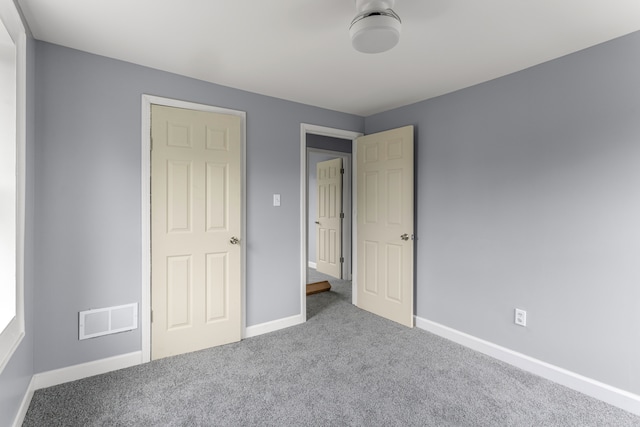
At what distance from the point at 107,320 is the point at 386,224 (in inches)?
102

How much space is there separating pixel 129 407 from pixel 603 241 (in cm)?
314

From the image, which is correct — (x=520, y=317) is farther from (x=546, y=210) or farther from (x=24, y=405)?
(x=24, y=405)

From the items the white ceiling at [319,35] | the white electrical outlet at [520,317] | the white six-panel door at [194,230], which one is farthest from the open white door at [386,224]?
the white six-panel door at [194,230]

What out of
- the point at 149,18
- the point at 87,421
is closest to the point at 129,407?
the point at 87,421

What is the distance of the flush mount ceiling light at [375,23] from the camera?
1539 millimetres

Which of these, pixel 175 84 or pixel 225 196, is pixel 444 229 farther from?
pixel 175 84

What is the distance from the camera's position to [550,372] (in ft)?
7.32

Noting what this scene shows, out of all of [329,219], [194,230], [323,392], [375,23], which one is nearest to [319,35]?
[375,23]

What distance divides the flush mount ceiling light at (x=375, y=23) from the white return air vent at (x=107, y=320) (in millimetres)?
2403

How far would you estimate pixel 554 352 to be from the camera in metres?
2.23

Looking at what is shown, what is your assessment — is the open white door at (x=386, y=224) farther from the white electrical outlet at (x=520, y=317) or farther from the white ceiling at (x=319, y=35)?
the white electrical outlet at (x=520, y=317)

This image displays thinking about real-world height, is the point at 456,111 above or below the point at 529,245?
above

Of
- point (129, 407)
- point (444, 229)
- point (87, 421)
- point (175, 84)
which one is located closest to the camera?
point (87, 421)

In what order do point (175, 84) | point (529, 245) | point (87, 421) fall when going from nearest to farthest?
point (87, 421)
point (529, 245)
point (175, 84)
